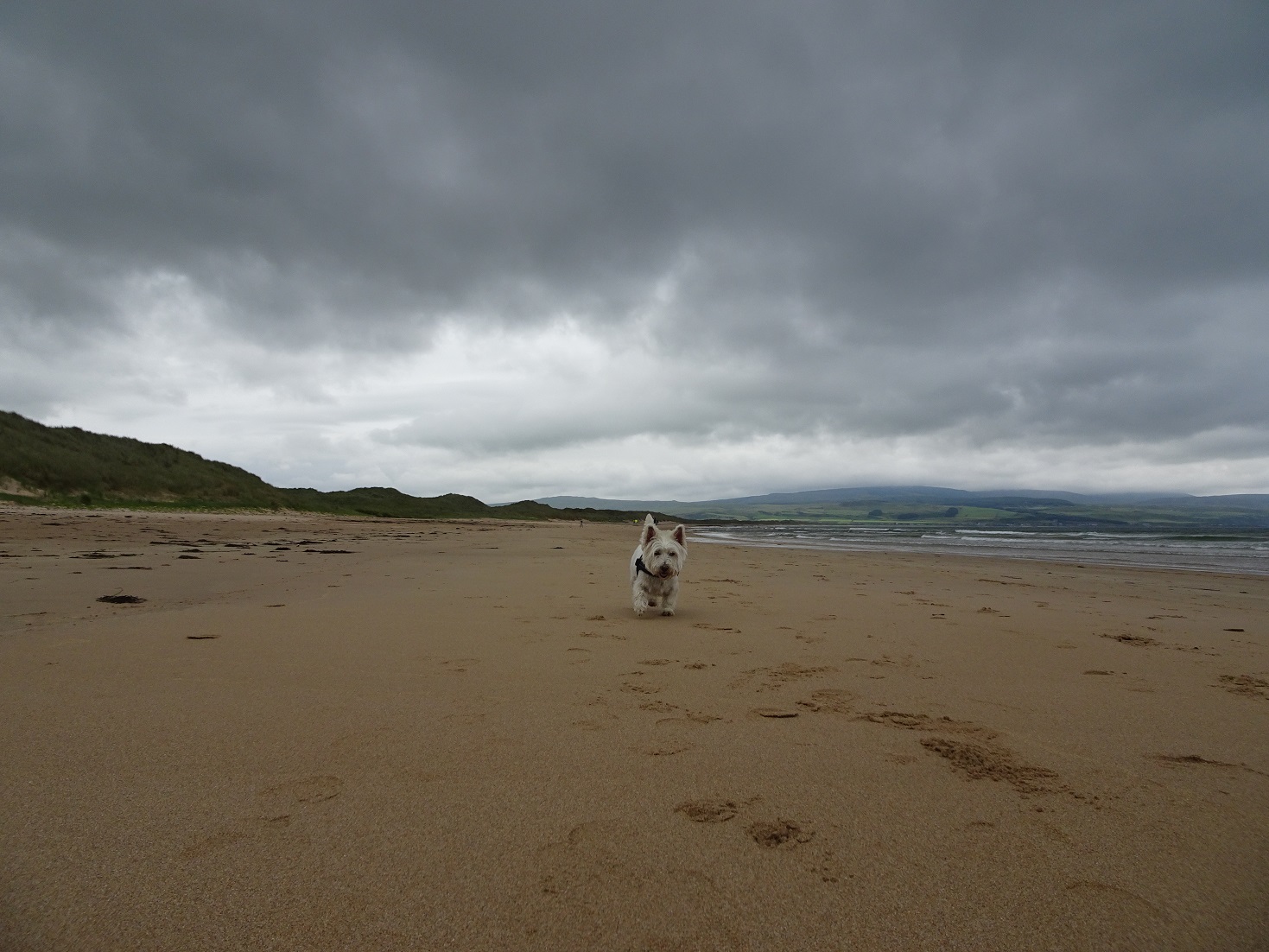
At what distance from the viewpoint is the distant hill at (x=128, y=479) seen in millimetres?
31703

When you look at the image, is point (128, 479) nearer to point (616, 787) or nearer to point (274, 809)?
point (274, 809)

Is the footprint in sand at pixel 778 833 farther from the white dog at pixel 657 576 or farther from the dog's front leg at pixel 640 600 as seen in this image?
the dog's front leg at pixel 640 600

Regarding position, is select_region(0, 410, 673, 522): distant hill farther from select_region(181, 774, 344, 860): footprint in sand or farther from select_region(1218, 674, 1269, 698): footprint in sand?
select_region(1218, 674, 1269, 698): footprint in sand

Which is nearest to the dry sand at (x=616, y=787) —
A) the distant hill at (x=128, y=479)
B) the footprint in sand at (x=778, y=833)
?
the footprint in sand at (x=778, y=833)

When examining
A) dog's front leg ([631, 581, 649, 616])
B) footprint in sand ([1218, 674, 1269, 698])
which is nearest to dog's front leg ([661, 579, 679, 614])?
dog's front leg ([631, 581, 649, 616])

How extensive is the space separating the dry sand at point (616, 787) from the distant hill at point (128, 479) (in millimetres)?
35063

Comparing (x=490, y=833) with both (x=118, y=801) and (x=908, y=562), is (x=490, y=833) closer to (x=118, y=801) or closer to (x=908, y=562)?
(x=118, y=801)

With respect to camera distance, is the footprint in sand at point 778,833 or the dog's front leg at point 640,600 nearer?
the footprint in sand at point 778,833

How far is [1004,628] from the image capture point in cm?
711

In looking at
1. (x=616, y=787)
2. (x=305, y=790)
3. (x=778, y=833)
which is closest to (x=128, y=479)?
(x=305, y=790)

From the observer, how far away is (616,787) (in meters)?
2.76

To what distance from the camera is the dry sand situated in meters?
1.87

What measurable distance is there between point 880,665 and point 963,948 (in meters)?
3.64

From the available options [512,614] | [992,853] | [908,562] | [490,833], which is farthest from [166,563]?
[908,562]
